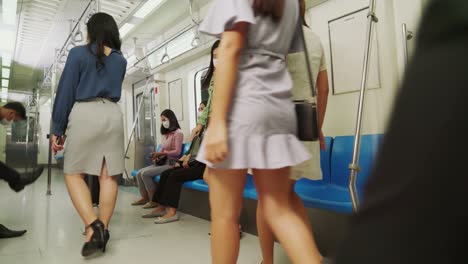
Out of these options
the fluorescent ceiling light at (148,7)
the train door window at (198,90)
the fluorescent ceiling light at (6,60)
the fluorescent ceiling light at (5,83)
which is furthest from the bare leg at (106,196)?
the fluorescent ceiling light at (5,83)

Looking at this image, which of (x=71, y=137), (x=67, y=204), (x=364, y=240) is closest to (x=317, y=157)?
(x=364, y=240)

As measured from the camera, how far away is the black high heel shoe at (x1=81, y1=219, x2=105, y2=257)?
85.9 inches

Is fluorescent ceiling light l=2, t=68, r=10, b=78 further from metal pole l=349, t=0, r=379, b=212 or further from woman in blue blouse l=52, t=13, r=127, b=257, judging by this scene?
metal pole l=349, t=0, r=379, b=212

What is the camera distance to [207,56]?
498 centimetres

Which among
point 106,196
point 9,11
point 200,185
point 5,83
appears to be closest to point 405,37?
point 200,185

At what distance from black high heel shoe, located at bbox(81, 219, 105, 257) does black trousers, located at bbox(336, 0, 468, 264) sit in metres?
2.25

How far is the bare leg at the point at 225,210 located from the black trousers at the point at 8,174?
247cm

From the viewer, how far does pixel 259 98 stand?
43.5 inches

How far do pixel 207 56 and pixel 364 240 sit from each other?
4.87 meters

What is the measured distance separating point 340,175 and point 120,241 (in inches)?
70.6

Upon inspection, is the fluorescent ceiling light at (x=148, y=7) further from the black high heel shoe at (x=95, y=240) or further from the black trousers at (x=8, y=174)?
the black high heel shoe at (x=95, y=240)

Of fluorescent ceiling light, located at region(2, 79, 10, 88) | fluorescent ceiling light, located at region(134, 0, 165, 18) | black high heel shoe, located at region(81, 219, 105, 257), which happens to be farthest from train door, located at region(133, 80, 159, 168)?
fluorescent ceiling light, located at region(2, 79, 10, 88)

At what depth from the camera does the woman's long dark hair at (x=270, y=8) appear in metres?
1.12

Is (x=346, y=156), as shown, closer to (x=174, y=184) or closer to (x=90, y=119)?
(x=174, y=184)
